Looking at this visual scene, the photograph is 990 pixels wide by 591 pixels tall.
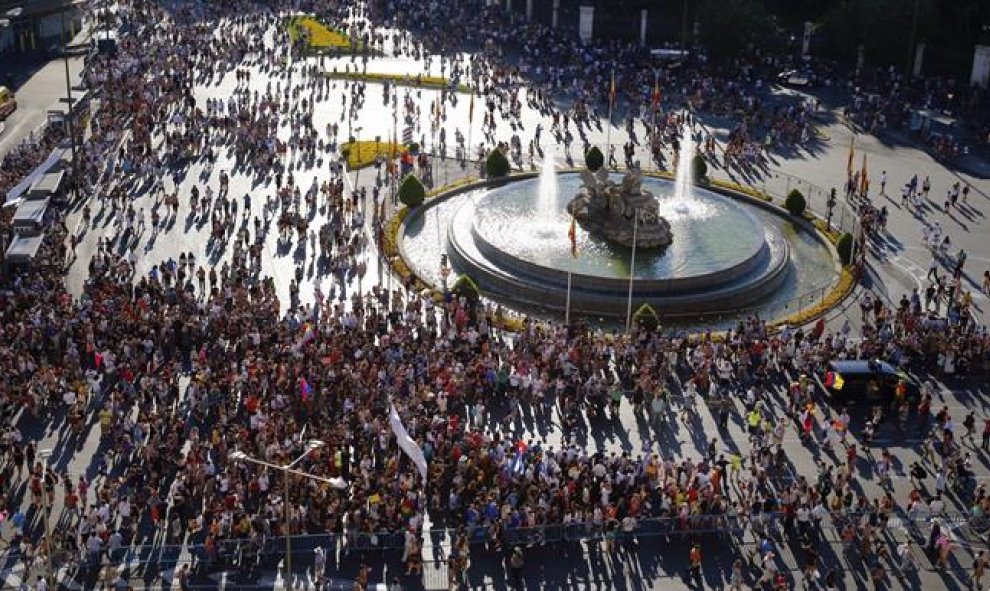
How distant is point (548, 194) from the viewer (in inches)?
2105

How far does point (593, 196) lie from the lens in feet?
161

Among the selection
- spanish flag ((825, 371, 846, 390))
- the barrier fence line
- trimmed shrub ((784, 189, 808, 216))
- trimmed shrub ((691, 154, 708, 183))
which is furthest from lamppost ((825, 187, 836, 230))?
the barrier fence line

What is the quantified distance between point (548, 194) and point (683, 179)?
7.33 meters

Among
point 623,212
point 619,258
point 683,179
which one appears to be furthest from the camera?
point 683,179

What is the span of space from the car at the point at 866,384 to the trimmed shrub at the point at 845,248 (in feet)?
38.2

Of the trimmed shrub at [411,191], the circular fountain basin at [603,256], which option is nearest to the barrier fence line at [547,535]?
the circular fountain basin at [603,256]

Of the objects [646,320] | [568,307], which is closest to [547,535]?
[646,320]

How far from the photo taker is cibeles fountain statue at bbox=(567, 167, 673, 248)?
47.4 m

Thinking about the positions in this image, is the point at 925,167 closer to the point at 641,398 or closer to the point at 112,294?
the point at 641,398

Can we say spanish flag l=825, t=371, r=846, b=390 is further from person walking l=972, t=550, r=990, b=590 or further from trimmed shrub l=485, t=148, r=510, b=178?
trimmed shrub l=485, t=148, r=510, b=178

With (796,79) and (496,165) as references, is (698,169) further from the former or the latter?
(796,79)

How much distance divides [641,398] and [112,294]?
58.4 feet

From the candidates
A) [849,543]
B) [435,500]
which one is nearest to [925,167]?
[849,543]

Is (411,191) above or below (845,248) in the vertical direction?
above
